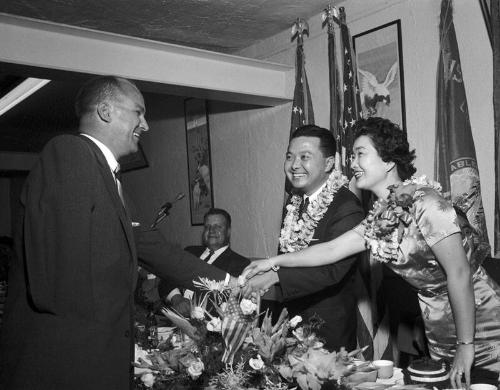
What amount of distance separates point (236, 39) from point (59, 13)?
1597 millimetres

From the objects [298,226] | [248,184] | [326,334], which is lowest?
[326,334]

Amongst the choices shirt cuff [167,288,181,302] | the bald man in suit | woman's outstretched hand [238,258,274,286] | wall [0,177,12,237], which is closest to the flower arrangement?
the bald man in suit

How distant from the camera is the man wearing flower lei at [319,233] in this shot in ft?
8.13

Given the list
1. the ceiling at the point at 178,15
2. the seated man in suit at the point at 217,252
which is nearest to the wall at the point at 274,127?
the ceiling at the point at 178,15

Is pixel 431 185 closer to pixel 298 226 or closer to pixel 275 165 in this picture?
pixel 298 226

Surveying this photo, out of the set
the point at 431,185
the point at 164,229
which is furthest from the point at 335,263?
the point at 164,229

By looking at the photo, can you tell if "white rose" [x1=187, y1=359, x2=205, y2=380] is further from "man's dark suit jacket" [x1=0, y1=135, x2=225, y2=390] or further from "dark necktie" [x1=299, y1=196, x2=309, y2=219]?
"dark necktie" [x1=299, y1=196, x2=309, y2=219]

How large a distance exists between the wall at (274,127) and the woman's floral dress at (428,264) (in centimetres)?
125

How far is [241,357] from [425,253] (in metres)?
0.93

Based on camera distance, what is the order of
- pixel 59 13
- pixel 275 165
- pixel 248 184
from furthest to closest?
pixel 248 184, pixel 275 165, pixel 59 13

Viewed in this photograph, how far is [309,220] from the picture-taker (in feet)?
9.22

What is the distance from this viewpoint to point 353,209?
2.71 meters

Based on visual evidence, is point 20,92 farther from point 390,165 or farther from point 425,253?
point 425,253

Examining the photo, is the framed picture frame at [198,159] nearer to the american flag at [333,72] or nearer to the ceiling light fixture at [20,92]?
the ceiling light fixture at [20,92]
